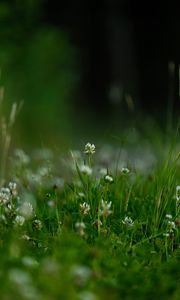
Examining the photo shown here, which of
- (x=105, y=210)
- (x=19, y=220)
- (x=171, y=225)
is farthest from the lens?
(x=171, y=225)

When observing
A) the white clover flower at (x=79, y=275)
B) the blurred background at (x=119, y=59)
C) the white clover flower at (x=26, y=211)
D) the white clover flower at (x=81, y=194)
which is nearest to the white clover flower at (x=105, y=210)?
the white clover flower at (x=81, y=194)

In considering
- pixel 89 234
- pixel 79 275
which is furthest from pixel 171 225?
pixel 79 275

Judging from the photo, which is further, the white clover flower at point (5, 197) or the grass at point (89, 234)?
the white clover flower at point (5, 197)

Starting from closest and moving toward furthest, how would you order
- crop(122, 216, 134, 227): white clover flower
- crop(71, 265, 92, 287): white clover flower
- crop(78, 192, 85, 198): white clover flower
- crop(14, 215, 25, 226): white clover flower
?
crop(71, 265, 92, 287): white clover flower → crop(14, 215, 25, 226): white clover flower → crop(122, 216, 134, 227): white clover flower → crop(78, 192, 85, 198): white clover flower

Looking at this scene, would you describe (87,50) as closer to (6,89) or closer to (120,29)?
(120,29)

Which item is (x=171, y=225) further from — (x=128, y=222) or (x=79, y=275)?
(x=79, y=275)

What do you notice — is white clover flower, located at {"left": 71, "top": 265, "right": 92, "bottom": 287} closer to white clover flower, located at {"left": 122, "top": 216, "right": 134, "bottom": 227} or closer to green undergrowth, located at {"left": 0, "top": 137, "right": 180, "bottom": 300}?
green undergrowth, located at {"left": 0, "top": 137, "right": 180, "bottom": 300}

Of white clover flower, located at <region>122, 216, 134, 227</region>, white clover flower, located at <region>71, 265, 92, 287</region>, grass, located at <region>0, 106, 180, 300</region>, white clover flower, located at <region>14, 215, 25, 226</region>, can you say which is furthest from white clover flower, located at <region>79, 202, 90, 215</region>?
white clover flower, located at <region>71, 265, 92, 287</region>

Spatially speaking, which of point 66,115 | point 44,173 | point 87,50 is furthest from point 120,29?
point 44,173

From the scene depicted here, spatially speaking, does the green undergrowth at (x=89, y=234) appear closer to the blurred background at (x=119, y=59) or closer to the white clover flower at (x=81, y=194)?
the white clover flower at (x=81, y=194)
